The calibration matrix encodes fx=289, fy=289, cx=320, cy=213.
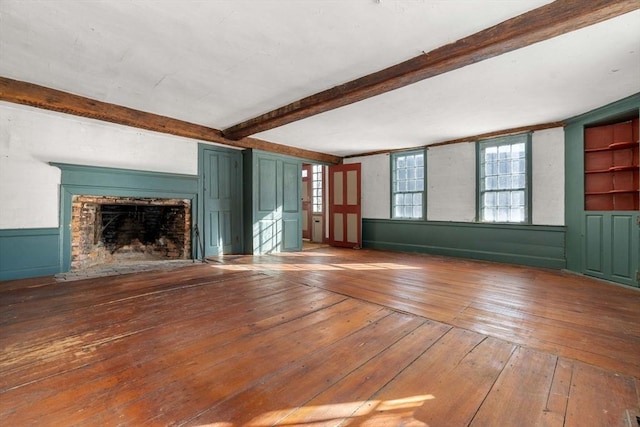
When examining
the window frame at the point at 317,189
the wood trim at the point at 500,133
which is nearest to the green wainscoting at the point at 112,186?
the window frame at the point at 317,189

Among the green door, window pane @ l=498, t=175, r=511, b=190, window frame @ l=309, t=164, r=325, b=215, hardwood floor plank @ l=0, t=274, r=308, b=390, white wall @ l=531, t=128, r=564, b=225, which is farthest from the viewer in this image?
window frame @ l=309, t=164, r=325, b=215

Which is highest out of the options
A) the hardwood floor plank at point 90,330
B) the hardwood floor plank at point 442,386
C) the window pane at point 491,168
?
the window pane at point 491,168

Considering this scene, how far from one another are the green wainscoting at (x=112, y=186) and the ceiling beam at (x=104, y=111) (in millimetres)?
858

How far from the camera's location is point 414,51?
2.73 metres

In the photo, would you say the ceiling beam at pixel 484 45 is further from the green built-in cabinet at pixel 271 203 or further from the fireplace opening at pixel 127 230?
the fireplace opening at pixel 127 230

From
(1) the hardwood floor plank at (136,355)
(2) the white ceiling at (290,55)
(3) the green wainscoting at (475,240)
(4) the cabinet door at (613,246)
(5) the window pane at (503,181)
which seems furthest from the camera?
→ (5) the window pane at (503,181)

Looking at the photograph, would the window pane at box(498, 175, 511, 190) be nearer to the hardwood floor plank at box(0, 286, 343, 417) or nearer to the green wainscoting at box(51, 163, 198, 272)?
the hardwood floor plank at box(0, 286, 343, 417)

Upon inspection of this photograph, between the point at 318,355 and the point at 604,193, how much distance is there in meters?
5.04

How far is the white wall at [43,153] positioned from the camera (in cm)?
392

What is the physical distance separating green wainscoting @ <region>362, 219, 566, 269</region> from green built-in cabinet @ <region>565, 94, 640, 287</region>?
0.29 m

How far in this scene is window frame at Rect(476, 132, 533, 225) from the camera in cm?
523

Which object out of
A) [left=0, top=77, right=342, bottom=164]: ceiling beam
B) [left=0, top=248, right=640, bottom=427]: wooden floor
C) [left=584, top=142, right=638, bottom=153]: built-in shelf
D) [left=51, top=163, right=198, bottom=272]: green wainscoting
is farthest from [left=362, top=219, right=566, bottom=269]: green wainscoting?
[left=51, top=163, right=198, bottom=272]: green wainscoting

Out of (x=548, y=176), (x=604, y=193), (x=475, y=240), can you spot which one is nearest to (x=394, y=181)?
(x=475, y=240)

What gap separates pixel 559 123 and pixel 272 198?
5576mm
